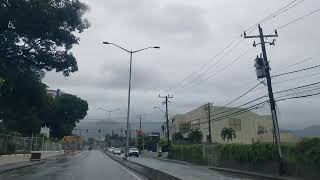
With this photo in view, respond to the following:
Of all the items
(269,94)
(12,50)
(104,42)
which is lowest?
(269,94)

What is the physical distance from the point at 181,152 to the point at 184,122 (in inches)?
1826

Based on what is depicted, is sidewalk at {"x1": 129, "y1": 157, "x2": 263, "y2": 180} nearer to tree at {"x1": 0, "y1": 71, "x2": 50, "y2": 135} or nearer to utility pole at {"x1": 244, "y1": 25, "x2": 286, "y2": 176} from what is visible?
utility pole at {"x1": 244, "y1": 25, "x2": 286, "y2": 176}

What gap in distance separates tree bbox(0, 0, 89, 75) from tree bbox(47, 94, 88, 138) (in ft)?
218

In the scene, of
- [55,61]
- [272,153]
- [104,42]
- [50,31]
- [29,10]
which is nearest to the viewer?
[29,10]

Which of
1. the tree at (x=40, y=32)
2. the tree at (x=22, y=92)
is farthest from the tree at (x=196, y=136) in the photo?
the tree at (x=40, y=32)

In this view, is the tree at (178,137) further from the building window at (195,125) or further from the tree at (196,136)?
the tree at (196,136)

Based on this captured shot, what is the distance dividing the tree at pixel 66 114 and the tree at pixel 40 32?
66.6 meters

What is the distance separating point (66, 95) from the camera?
111 m

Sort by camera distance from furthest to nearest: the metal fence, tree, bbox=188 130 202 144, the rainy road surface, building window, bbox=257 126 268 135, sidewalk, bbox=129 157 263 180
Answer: building window, bbox=257 126 268 135
tree, bbox=188 130 202 144
the metal fence
the rainy road surface
sidewalk, bbox=129 157 263 180

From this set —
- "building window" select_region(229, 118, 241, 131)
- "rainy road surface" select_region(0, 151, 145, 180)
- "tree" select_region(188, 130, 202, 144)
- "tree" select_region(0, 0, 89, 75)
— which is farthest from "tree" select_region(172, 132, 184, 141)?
"tree" select_region(0, 0, 89, 75)

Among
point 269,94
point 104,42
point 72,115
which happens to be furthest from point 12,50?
point 72,115

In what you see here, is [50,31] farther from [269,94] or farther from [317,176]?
[317,176]

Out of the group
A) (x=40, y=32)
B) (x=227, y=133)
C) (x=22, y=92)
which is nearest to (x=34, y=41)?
(x=40, y=32)

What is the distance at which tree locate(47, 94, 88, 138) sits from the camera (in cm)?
10344
